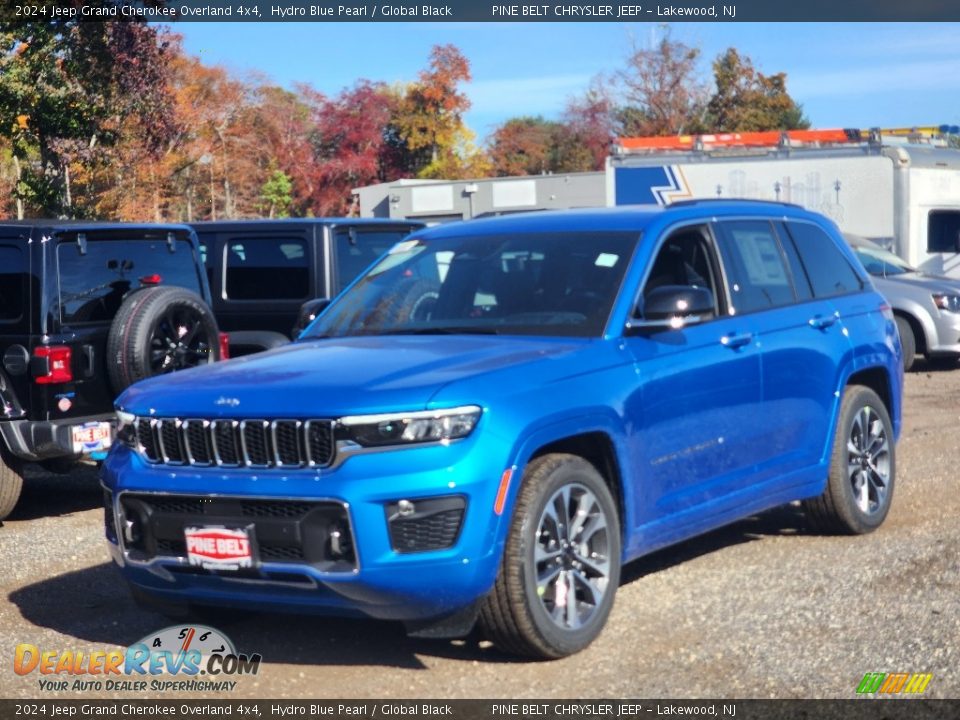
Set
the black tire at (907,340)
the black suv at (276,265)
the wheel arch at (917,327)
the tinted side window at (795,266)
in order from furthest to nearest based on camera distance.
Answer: the wheel arch at (917,327) < the black tire at (907,340) < the black suv at (276,265) < the tinted side window at (795,266)

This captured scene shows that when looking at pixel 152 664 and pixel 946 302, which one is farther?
pixel 946 302

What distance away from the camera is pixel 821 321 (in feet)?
23.7

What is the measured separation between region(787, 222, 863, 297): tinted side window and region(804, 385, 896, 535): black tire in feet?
1.90

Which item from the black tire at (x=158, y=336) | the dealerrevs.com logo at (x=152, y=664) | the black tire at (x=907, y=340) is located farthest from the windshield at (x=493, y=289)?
the black tire at (x=907, y=340)

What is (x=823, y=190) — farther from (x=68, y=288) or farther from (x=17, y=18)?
(x=68, y=288)

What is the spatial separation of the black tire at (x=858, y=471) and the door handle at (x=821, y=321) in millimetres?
419

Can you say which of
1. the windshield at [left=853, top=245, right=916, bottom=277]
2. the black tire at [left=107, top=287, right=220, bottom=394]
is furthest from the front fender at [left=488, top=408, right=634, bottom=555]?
the windshield at [left=853, top=245, right=916, bottom=277]

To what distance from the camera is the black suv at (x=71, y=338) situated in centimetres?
838

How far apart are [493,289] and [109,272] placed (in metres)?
3.73

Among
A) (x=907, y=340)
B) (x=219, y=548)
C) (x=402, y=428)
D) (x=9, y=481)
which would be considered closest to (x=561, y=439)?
(x=402, y=428)

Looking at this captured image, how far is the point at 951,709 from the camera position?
15.4 ft

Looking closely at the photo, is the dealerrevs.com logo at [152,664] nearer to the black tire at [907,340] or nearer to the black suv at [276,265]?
the black suv at [276,265]

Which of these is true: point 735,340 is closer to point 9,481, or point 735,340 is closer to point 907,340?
point 9,481

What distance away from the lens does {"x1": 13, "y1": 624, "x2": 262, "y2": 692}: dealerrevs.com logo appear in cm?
529
